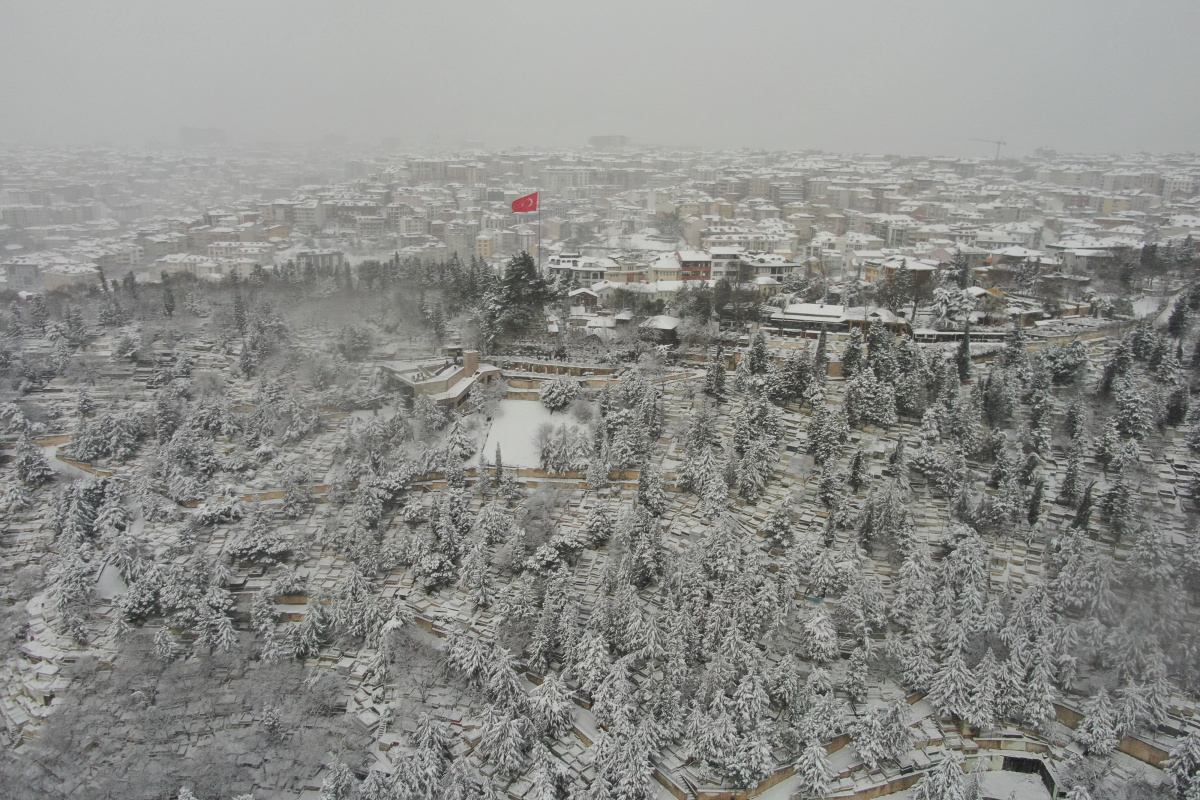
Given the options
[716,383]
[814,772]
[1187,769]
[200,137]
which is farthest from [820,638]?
[200,137]

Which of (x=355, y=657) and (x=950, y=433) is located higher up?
(x=950, y=433)

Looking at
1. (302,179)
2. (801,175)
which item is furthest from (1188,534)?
(302,179)

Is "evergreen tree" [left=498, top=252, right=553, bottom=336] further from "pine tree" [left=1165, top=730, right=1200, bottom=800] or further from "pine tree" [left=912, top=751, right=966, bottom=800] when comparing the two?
"pine tree" [left=1165, top=730, right=1200, bottom=800]

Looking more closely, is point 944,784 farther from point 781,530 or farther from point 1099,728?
point 781,530

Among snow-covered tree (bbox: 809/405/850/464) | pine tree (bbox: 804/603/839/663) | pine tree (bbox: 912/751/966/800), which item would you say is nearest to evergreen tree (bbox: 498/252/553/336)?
snow-covered tree (bbox: 809/405/850/464)

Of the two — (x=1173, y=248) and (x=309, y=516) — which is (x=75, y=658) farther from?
(x=1173, y=248)
